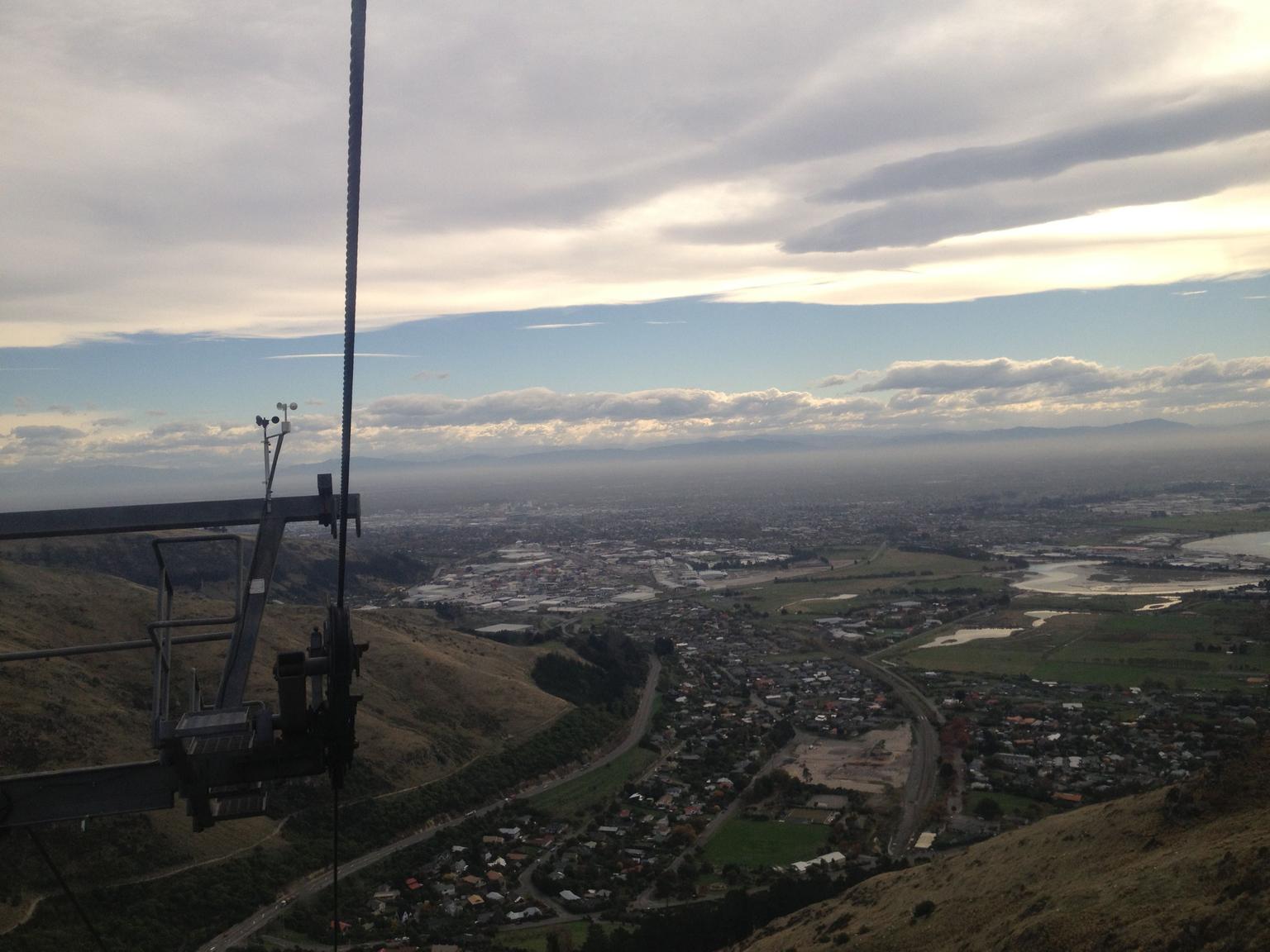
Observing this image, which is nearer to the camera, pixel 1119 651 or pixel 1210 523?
pixel 1119 651

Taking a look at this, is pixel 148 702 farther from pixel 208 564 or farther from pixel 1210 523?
pixel 1210 523

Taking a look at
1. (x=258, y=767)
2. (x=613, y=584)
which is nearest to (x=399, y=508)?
(x=613, y=584)

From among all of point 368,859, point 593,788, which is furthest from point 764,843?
point 368,859

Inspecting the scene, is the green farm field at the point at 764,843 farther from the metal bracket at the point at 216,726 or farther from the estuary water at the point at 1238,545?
the estuary water at the point at 1238,545

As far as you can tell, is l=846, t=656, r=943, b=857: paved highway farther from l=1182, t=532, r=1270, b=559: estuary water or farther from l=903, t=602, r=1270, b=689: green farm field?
l=1182, t=532, r=1270, b=559: estuary water

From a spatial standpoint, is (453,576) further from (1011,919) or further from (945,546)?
(1011,919)

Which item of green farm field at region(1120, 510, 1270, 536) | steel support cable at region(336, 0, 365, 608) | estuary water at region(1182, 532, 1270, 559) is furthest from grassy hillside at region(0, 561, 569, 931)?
green farm field at region(1120, 510, 1270, 536)
